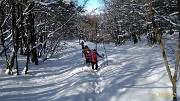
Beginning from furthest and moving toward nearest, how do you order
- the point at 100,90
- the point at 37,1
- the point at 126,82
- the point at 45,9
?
the point at 45,9
the point at 37,1
the point at 126,82
the point at 100,90

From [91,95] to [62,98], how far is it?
4.19ft

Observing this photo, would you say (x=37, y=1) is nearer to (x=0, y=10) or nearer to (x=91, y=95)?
(x=0, y=10)

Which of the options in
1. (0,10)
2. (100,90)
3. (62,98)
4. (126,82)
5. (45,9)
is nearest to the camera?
(62,98)

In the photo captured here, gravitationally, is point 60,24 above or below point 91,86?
above

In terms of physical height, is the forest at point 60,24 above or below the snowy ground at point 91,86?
above

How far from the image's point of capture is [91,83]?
1434cm

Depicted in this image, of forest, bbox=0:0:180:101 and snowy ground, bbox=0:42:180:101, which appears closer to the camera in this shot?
snowy ground, bbox=0:42:180:101

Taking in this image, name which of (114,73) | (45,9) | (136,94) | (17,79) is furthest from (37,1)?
(136,94)

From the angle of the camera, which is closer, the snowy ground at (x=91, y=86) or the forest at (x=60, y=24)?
the snowy ground at (x=91, y=86)

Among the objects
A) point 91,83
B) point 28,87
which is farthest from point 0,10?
point 91,83

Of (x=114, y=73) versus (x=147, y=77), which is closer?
(x=147, y=77)

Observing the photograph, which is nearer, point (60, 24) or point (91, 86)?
point (91, 86)

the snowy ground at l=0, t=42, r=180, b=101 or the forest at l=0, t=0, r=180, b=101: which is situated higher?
the forest at l=0, t=0, r=180, b=101

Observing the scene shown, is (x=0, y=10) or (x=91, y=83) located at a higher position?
(x=0, y=10)
